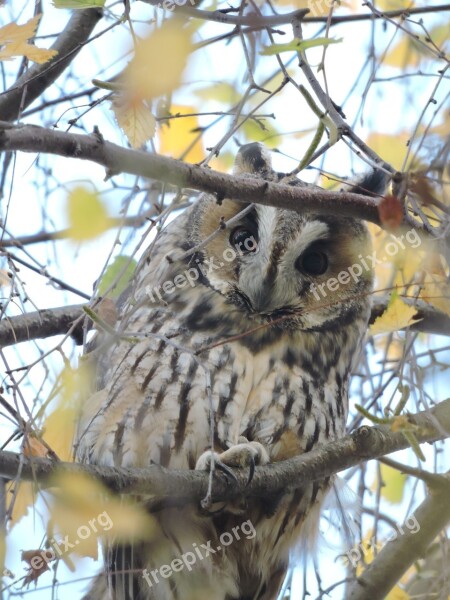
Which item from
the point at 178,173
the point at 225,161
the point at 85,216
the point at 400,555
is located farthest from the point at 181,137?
the point at 400,555

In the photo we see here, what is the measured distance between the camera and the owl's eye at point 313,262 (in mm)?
3139

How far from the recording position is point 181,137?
385 centimetres

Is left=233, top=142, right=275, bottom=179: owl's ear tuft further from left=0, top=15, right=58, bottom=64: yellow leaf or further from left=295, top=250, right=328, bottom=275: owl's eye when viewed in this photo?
left=0, top=15, right=58, bottom=64: yellow leaf

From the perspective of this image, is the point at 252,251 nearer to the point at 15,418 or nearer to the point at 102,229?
the point at 102,229

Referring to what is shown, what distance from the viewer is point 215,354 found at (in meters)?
2.87

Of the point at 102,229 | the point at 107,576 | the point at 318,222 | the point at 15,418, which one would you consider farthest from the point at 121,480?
the point at 318,222

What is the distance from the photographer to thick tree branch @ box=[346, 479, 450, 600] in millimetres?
2537

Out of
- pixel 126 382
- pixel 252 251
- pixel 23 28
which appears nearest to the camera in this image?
pixel 23 28

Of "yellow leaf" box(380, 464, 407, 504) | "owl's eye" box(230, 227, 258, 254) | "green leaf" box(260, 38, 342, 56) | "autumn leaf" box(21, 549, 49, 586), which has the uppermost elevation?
"owl's eye" box(230, 227, 258, 254)

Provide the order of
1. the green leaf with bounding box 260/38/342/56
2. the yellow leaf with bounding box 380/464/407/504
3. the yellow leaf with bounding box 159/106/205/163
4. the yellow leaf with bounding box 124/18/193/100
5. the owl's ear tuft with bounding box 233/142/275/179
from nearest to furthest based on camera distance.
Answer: the green leaf with bounding box 260/38/342/56
the yellow leaf with bounding box 124/18/193/100
the owl's ear tuft with bounding box 233/142/275/179
the yellow leaf with bounding box 159/106/205/163
the yellow leaf with bounding box 380/464/407/504

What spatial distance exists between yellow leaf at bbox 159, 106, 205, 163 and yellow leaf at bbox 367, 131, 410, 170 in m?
0.73

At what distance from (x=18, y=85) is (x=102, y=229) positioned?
0.92 metres

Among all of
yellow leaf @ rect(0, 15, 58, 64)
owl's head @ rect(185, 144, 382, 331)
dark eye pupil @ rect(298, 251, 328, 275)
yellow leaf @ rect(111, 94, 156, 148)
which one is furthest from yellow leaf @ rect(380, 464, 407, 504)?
yellow leaf @ rect(0, 15, 58, 64)

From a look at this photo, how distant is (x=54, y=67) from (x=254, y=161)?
838 millimetres
